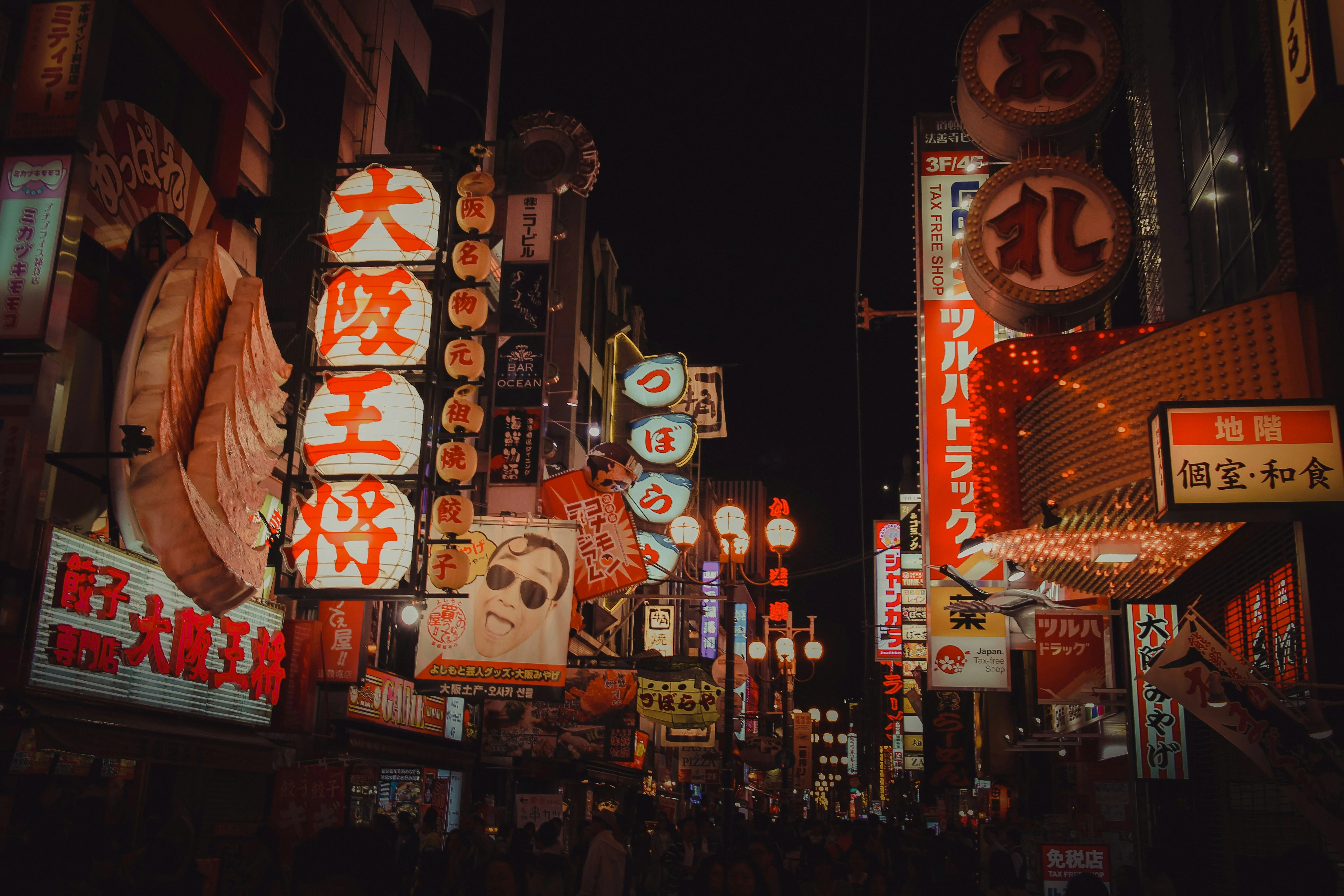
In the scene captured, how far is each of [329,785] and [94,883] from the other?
20.2 ft

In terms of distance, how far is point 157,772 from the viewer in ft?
44.7

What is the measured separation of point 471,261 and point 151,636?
22.6 ft

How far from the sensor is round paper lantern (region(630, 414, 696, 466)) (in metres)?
31.4

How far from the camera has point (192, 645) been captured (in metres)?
12.8

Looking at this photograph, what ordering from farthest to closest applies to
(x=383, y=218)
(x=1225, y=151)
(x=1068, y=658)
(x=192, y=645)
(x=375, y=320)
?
(x=1068, y=658)
(x=383, y=218)
(x=375, y=320)
(x=192, y=645)
(x=1225, y=151)

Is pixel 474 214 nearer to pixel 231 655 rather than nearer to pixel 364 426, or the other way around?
pixel 364 426

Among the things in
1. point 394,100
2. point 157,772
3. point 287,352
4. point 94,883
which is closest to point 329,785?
point 157,772

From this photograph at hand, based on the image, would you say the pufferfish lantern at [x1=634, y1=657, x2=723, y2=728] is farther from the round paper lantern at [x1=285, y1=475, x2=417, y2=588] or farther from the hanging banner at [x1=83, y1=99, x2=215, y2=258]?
the hanging banner at [x1=83, y1=99, x2=215, y2=258]

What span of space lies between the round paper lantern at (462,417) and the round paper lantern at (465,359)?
42cm

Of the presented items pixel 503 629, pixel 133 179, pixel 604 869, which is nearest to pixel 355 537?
pixel 503 629

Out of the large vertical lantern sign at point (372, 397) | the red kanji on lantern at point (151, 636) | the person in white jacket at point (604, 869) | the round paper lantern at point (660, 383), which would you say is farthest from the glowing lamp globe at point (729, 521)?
the round paper lantern at point (660, 383)

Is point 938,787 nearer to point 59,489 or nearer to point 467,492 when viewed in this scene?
point 467,492

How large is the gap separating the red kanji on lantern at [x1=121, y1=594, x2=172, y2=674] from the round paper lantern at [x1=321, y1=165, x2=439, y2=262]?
17.9 ft

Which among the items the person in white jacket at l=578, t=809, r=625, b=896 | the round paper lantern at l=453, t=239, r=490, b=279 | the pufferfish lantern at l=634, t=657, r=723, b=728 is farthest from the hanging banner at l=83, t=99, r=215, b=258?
the pufferfish lantern at l=634, t=657, r=723, b=728
